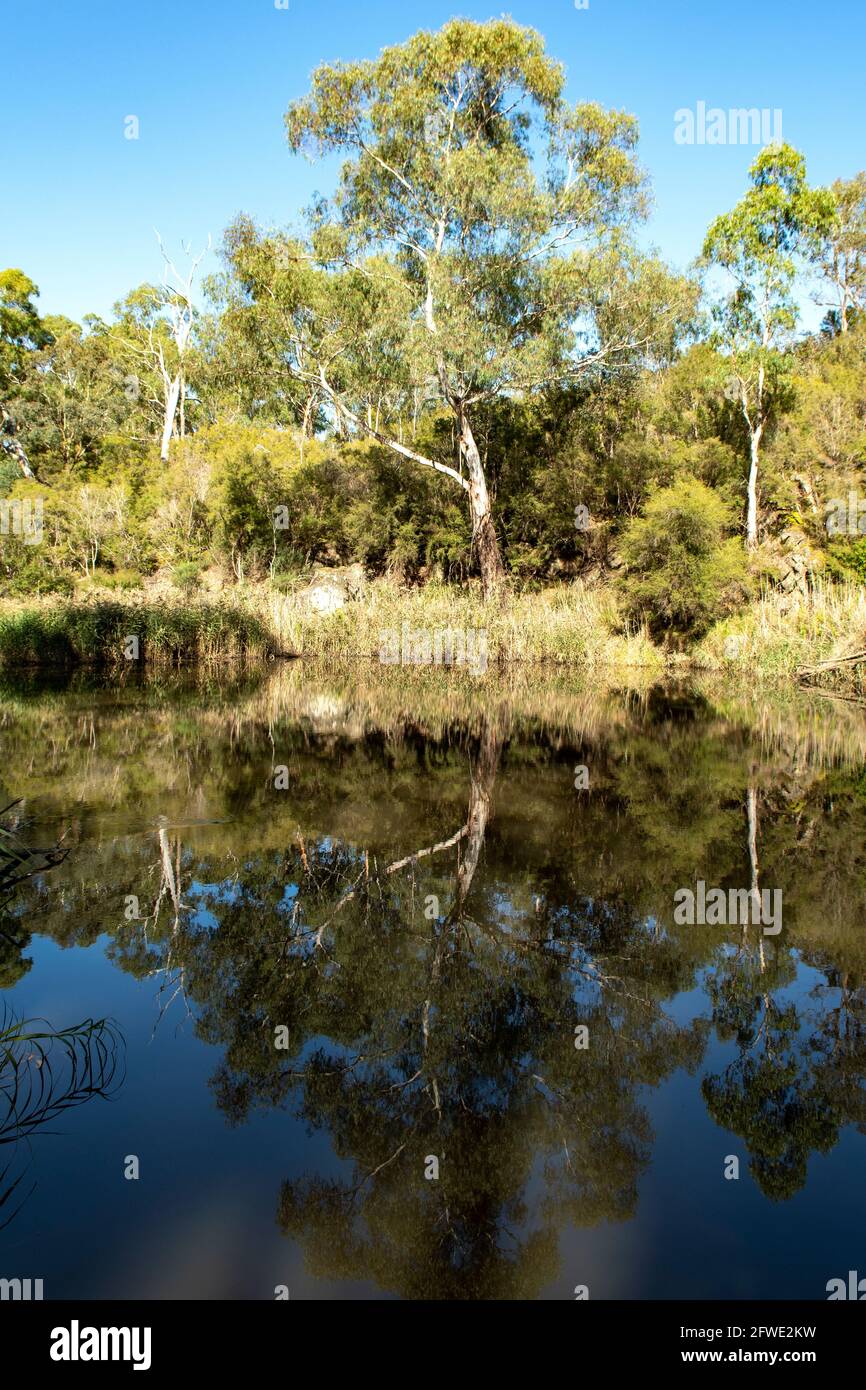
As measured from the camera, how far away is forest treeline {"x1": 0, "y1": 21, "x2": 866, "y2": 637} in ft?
69.5

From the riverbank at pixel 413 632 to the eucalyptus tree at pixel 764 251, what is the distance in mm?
4416

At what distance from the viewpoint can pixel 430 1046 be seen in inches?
163

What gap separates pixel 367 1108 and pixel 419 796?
551 centimetres

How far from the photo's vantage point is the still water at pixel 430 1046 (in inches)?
117

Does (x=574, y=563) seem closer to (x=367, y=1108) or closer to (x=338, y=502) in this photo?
(x=338, y=502)

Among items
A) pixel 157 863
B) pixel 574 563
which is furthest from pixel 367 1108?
pixel 574 563

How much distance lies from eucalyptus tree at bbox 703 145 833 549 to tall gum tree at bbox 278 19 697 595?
132 cm

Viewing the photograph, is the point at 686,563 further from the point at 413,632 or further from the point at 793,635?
the point at 413,632

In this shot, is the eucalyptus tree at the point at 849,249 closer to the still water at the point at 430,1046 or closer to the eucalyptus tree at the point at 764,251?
the eucalyptus tree at the point at 764,251

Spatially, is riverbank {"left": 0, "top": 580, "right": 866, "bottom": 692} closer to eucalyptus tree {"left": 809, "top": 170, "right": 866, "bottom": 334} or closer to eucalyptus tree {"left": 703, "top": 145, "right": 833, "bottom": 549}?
eucalyptus tree {"left": 703, "top": 145, "right": 833, "bottom": 549}

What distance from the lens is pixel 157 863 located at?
6719 millimetres

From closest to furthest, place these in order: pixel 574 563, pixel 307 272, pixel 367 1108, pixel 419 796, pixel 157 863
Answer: pixel 367 1108, pixel 157 863, pixel 419 796, pixel 307 272, pixel 574 563

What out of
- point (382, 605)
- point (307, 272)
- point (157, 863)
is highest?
point (307, 272)

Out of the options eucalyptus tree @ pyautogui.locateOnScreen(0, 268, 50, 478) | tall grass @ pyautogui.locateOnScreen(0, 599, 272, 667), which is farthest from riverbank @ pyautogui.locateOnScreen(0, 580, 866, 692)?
eucalyptus tree @ pyautogui.locateOnScreen(0, 268, 50, 478)
